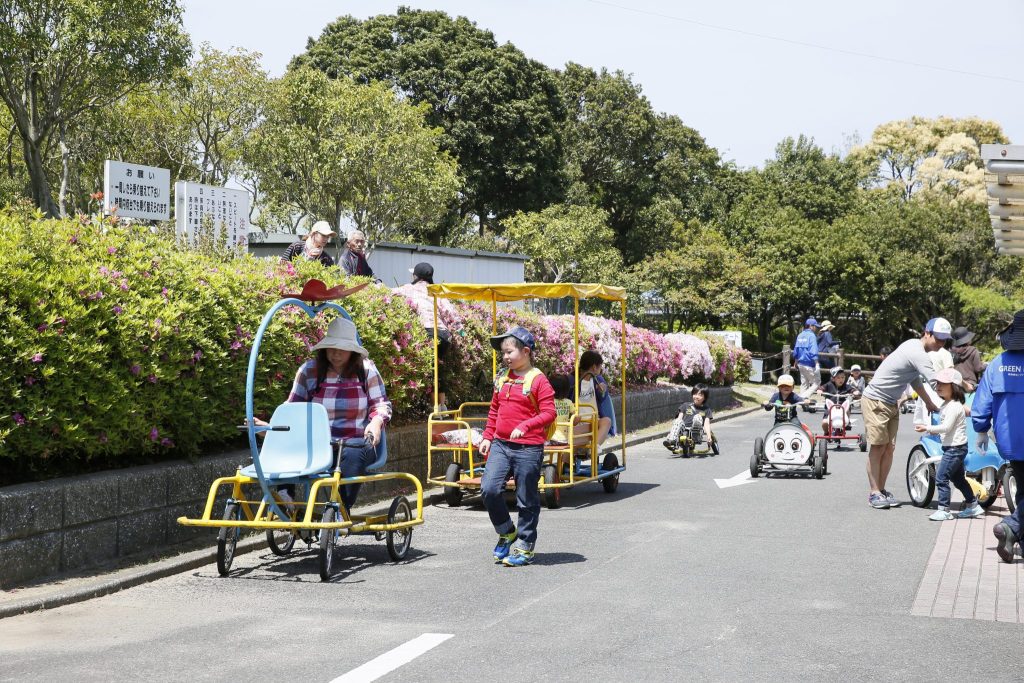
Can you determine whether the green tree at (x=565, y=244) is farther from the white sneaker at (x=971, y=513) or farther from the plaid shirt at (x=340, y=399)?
the plaid shirt at (x=340, y=399)

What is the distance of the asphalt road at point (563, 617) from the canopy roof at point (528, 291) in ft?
8.70

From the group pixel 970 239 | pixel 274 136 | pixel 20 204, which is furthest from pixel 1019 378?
pixel 970 239

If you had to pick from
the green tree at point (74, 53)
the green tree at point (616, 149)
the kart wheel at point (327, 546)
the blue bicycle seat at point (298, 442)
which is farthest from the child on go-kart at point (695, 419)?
the green tree at point (616, 149)

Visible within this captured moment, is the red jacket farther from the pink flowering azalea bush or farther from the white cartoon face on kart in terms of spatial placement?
the white cartoon face on kart

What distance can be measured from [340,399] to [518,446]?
1442 mm

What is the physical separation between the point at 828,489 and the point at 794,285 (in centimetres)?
3703

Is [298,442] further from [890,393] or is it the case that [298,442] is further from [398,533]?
[890,393]

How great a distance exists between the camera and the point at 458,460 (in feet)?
42.1

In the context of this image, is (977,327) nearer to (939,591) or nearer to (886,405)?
(886,405)

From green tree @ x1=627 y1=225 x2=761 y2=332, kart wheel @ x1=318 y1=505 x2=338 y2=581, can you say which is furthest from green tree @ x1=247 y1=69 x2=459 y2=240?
kart wheel @ x1=318 y1=505 x2=338 y2=581

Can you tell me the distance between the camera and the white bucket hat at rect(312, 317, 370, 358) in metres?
8.84

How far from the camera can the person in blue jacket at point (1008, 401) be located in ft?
26.6

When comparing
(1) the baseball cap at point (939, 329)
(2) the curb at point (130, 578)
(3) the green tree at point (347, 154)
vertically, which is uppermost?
(3) the green tree at point (347, 154)

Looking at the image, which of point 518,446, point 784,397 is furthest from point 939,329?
point 784,397
